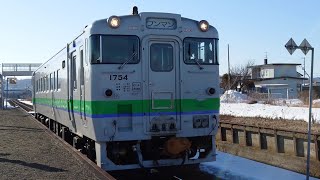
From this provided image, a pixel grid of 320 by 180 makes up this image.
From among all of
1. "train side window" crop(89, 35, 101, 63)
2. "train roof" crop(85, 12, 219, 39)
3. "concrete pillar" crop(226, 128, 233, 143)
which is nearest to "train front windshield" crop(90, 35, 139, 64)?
"train side window" crop(89, 35, 101, 63)

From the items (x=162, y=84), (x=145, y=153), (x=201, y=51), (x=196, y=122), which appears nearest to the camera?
(x=162, y=84)

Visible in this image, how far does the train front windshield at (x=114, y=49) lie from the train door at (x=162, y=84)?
1.10 ft

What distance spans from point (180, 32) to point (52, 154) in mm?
5015

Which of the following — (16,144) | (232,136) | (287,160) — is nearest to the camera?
(287,160)

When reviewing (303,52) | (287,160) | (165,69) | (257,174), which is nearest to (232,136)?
(287,160)

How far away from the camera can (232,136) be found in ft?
56.6

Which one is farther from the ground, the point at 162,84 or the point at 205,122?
the point at 162,84

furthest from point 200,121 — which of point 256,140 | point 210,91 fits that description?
point 256,140

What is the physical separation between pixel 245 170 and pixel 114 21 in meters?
5.90

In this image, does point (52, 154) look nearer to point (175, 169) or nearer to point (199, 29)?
point (175, 169)

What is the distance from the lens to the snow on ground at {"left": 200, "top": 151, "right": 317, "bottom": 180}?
11.6 metres

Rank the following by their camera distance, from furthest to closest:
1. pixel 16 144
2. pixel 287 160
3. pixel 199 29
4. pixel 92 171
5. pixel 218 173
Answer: pixel 16 144 < pixel 287 160 < pixel 218 173 < pixel 199 29 < pixel 92 171

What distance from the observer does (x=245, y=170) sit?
12523 millimetres

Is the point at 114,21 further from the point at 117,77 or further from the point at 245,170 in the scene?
the point at 245,170
